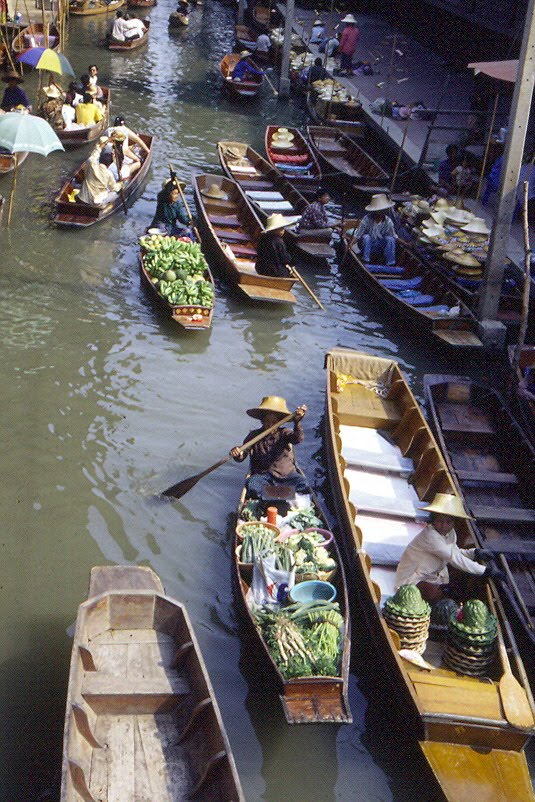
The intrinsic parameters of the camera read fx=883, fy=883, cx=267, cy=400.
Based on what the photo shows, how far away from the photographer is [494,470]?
9.98 m

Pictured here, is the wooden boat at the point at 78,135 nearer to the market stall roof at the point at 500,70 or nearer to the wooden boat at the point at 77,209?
the wooden boat at the point at 77,209

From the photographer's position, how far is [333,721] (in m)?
6.24

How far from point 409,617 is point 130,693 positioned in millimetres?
2221

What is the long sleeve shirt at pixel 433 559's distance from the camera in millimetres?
7430

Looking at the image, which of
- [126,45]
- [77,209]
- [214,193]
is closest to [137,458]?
[77,209]

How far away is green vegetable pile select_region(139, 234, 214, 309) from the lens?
12531mm

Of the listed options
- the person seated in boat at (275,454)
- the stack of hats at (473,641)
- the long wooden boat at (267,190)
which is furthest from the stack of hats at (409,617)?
the long wooden boat at (267,190)

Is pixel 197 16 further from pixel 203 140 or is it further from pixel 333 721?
pixel 333 721

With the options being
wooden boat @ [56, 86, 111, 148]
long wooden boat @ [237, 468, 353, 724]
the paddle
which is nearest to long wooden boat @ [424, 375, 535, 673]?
long wooden boat @ [237, 468, 353, 724]

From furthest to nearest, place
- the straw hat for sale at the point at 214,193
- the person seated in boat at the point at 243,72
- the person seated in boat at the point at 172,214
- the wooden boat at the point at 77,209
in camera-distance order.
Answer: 1. the person seated in boat at the point at 243,72
2. the straw hat for sale at the point at 214,193
3. the wooden boat at the point at 77,209
4. the person seated in boat at the point at 172,214

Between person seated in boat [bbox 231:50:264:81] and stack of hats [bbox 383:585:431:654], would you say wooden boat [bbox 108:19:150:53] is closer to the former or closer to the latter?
person seated in boat [bbox 231:50:264:81]

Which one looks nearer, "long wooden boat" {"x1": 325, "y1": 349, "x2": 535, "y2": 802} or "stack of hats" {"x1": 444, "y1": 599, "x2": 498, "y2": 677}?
"long wooden boat" {"x1": 325, "y1": 349, "x2": 535, "y2": 802}

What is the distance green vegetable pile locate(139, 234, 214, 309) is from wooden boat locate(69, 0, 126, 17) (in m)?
22.4

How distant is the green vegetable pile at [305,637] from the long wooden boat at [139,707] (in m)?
0.72
